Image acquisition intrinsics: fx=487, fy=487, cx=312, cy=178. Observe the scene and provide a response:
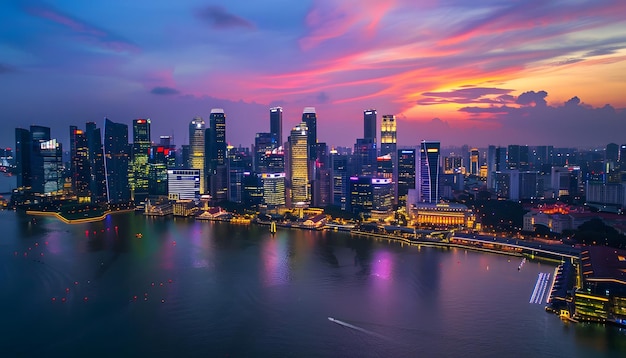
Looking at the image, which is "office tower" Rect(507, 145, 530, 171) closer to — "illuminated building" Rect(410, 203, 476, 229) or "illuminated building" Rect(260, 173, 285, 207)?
"illuminated building" Rect(410, 203, 476, 229)

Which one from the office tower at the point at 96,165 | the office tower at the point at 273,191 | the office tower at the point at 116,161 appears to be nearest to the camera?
the office tower at the point at 273,191

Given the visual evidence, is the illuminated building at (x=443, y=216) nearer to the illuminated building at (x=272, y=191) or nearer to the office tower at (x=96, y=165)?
the illuminated building at (x=272, y=191)

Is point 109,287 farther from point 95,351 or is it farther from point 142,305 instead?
point 95,351

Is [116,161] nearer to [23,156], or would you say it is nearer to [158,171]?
[158,171]

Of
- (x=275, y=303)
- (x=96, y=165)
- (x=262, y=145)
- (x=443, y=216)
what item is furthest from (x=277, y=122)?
(x=275, y=303)

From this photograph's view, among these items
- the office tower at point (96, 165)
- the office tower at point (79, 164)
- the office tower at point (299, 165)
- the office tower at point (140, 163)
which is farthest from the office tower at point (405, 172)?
the office tower at point (79, 164)
